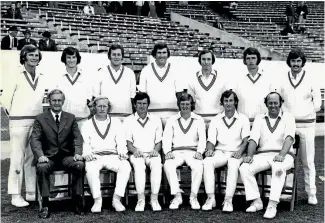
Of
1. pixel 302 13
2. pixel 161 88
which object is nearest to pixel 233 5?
pixel 302 13

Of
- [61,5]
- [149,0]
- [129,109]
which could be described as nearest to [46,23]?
[61,5]

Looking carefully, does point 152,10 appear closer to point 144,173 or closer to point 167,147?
point 167,147

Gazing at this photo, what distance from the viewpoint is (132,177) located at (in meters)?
5.66

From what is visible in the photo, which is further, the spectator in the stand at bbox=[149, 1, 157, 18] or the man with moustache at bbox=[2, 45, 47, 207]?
Answer: the spectator in the stand at bbox=[149, 1, 157, 18]

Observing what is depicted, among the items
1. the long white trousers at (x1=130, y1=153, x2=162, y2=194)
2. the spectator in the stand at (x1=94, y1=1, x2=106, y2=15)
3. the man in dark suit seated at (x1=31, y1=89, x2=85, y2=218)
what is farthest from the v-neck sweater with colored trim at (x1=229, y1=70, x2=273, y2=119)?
the spectator in the stand at (x1=94, y1=1, x2=106, y2=15)

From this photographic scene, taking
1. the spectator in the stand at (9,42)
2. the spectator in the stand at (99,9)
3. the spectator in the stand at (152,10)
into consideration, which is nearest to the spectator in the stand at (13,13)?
the spectator in the stand at (9,42)

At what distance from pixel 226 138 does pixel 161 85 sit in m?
0.98

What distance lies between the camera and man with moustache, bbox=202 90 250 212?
5062mm

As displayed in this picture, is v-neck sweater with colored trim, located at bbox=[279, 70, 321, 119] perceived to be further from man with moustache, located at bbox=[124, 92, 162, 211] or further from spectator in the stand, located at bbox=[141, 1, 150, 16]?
spectator in the stand, located at bbox=[141, 1, 150, 16]

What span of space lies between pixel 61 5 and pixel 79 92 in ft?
43.9

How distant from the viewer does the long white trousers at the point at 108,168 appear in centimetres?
484

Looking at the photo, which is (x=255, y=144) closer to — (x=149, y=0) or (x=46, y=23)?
(x=46, y=23)

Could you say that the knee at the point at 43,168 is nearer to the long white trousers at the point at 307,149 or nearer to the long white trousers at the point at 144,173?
the long white trousers at the point at 144,173

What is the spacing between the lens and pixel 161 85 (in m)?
5.46
